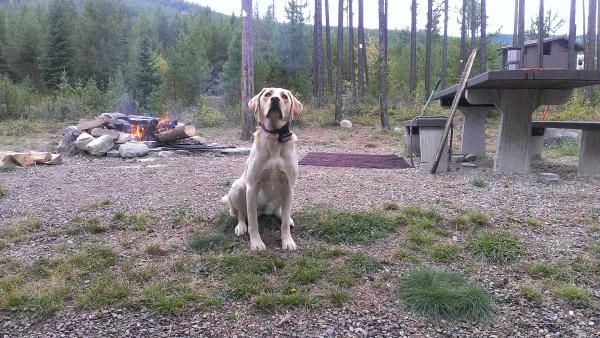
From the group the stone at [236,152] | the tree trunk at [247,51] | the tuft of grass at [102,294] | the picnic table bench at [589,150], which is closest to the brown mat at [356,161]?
the stone at [236,152]

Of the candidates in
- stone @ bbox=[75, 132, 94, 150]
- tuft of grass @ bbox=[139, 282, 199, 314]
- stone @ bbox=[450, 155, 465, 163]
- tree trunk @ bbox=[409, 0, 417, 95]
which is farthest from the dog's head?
tree trunk @ bbox=[409, 0, 417, 95]

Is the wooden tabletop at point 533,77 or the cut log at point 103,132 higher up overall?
the wooden tabletop at point 533,77

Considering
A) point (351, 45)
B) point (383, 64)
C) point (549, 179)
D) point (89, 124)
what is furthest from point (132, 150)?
point (351, 45)

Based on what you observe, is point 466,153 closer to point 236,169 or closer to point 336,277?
point 236,169

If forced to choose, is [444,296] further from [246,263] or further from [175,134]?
[175,134]

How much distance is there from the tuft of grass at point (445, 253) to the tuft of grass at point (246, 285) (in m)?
1.23

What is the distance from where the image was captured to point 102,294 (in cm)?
262

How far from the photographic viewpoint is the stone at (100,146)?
8664 mm

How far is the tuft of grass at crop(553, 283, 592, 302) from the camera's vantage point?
2572 millimetres

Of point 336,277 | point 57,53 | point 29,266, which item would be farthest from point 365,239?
point 57,53

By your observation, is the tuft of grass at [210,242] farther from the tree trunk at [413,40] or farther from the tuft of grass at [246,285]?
the tree trunk at [413,40]

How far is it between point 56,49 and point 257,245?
35.5m

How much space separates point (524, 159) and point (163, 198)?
4.78 m

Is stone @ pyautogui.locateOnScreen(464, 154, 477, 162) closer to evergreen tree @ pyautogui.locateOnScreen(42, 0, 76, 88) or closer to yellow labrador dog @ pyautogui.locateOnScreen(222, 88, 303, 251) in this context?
yellow labrador dog @ pyautogui.locateOnScreen(222, 88, 303, 251)
